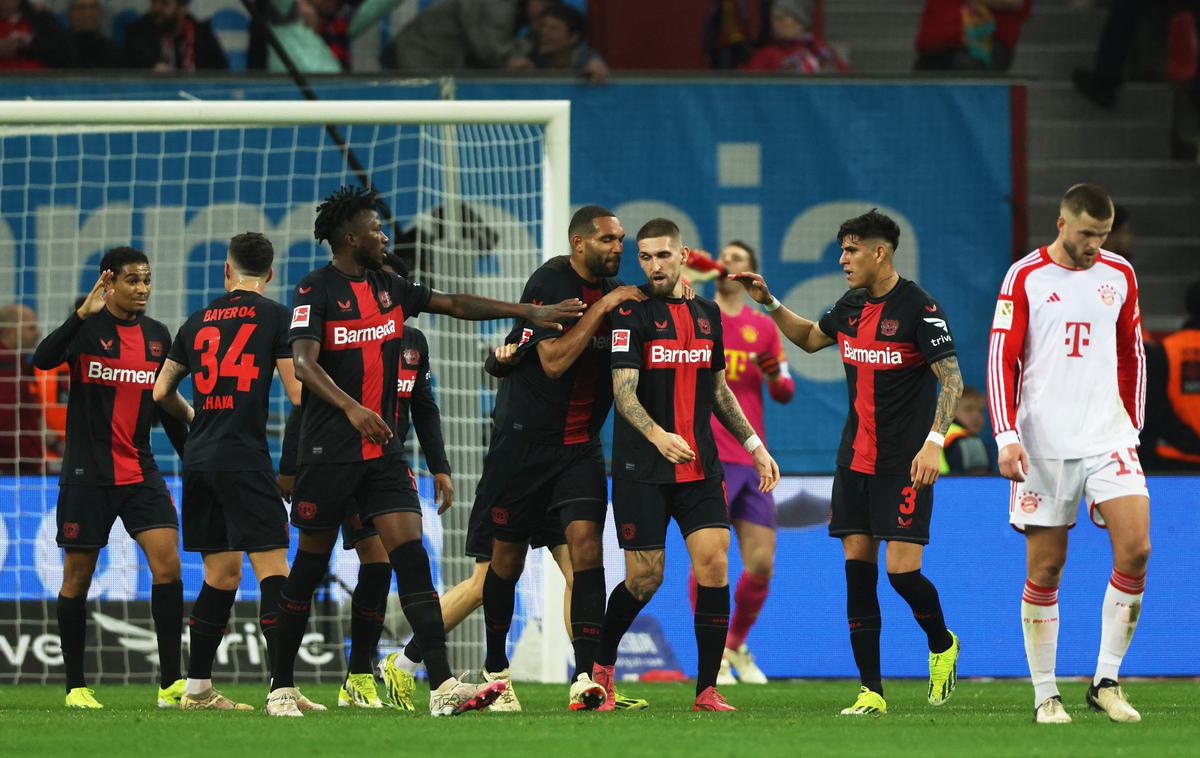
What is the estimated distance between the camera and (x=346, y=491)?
793 centimetres

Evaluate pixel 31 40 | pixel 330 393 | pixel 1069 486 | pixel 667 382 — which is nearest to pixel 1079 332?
pixel 1069 486

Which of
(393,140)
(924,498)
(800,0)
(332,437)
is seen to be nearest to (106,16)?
(393,140)

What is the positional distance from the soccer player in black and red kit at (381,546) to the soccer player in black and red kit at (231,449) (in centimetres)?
28

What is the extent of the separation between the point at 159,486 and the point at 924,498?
4.03 meters

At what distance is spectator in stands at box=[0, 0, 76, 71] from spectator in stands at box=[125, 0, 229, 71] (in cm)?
53

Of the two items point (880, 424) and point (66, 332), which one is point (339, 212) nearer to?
point (66, 332)

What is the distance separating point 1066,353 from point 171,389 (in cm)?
438

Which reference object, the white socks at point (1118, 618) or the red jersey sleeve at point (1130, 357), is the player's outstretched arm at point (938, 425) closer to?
the red jersey sleeve at point (1130, 357)

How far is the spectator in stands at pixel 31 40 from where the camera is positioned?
15.1 meters

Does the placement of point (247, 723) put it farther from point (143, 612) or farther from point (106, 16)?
point (106, 16)

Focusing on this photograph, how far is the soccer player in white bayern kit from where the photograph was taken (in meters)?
7.73

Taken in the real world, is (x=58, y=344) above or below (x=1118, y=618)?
above

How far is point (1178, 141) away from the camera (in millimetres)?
16844

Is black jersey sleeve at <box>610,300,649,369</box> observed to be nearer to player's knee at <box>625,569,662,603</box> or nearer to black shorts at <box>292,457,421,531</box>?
player's knee at <box>625,569,662,603</box>
